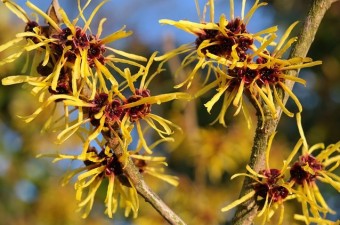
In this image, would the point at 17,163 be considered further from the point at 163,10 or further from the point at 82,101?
the point at 163,10

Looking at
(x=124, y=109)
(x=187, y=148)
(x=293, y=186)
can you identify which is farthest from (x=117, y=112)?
(x=187, y=148)

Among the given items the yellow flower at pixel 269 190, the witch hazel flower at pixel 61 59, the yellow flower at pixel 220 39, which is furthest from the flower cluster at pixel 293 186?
the witch hazel flower at pixel 61 59

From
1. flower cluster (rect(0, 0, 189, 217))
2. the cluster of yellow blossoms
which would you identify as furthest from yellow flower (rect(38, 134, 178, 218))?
the cluster of yellow blossoms

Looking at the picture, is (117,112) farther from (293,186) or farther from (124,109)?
(293,186)

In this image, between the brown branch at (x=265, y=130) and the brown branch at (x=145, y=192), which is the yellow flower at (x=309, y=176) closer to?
the brown branch at (x=265, y=130)

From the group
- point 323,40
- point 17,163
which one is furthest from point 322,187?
point 17,163

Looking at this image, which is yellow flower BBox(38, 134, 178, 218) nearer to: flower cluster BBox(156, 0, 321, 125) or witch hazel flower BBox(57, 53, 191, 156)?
witch hazel flower BBox(57, 53, 191, 156)
